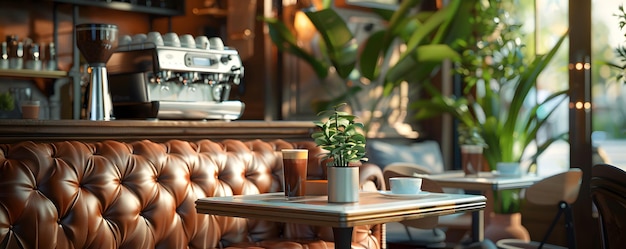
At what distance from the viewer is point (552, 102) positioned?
552 centimetres

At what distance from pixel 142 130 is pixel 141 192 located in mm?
294

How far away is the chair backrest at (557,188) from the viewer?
14.4ft

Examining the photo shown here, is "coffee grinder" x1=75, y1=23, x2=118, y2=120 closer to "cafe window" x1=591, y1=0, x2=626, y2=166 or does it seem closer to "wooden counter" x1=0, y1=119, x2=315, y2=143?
"wooden counter" x1=0, y1=119, x2=315, y2=143

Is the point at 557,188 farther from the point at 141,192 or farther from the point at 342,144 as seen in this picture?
the point at 141,192

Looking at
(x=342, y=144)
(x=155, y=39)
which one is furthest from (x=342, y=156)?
(x=155, y=39)

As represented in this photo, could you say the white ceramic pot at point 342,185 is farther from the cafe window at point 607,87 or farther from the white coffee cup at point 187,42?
the cafe window at point 607,87

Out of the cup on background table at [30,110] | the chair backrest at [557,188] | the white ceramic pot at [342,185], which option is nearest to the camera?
the white ceramic pot at [342,185]

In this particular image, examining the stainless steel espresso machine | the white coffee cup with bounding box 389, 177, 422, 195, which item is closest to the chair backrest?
the stainless steel espresso machine

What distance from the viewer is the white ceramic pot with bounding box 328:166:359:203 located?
263 centimetres

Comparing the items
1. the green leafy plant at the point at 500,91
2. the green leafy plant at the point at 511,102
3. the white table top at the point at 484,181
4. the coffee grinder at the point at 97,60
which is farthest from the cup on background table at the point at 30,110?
the green leafy plant at the point at 511,102

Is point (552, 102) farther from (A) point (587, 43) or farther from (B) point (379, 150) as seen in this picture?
(B) point (379, 150)

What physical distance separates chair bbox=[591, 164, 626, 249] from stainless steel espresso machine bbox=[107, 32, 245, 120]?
6.28 ft

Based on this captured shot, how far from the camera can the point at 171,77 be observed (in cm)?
383

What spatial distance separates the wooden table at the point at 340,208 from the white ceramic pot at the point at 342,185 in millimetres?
34
